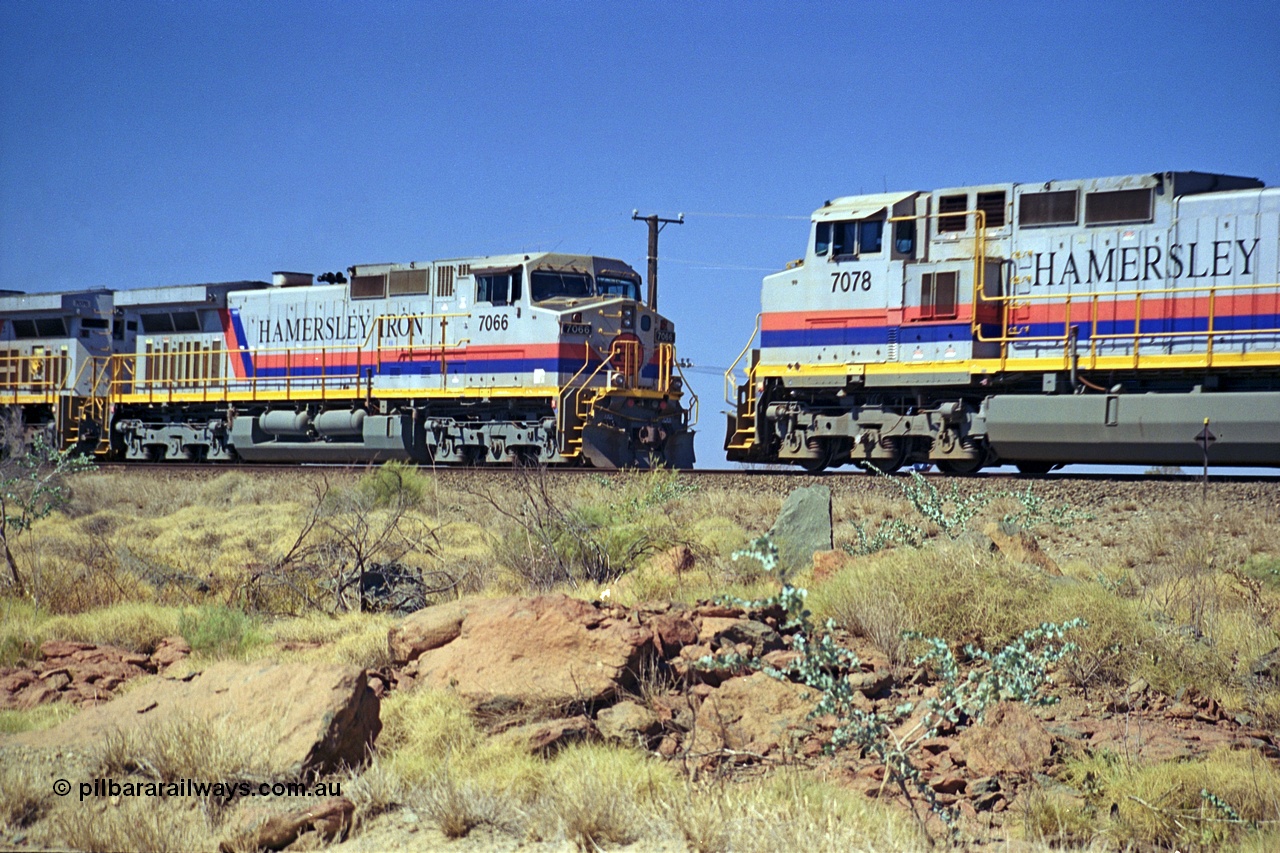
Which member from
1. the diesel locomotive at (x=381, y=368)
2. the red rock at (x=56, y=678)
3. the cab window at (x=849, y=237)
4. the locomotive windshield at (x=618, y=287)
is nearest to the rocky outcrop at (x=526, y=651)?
the red rock at (x=56, y=678)

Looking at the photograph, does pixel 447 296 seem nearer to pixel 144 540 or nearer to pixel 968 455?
pixel 144 540

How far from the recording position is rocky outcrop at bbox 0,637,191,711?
8062mm

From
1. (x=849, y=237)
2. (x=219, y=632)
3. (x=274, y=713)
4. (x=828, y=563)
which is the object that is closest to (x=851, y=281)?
(x=849, y=237)

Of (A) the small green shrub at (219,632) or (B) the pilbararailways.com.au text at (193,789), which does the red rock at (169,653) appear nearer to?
(A) the small green shrub at (219,632)

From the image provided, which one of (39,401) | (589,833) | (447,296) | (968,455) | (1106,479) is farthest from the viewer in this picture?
(39,401)

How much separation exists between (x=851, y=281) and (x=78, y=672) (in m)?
13.0

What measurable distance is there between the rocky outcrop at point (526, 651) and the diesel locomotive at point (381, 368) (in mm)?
13255

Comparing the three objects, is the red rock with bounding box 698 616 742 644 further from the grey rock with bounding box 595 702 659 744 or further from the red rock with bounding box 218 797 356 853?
the red rock with bounding box 218 797 356 853

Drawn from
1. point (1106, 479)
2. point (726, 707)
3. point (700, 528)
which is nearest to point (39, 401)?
point (700, 528)

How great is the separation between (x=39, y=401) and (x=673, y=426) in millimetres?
17239

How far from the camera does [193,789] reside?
602cm

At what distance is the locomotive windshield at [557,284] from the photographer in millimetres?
23344

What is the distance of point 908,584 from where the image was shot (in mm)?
9156

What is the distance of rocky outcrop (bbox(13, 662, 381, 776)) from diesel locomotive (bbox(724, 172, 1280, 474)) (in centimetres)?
1247
